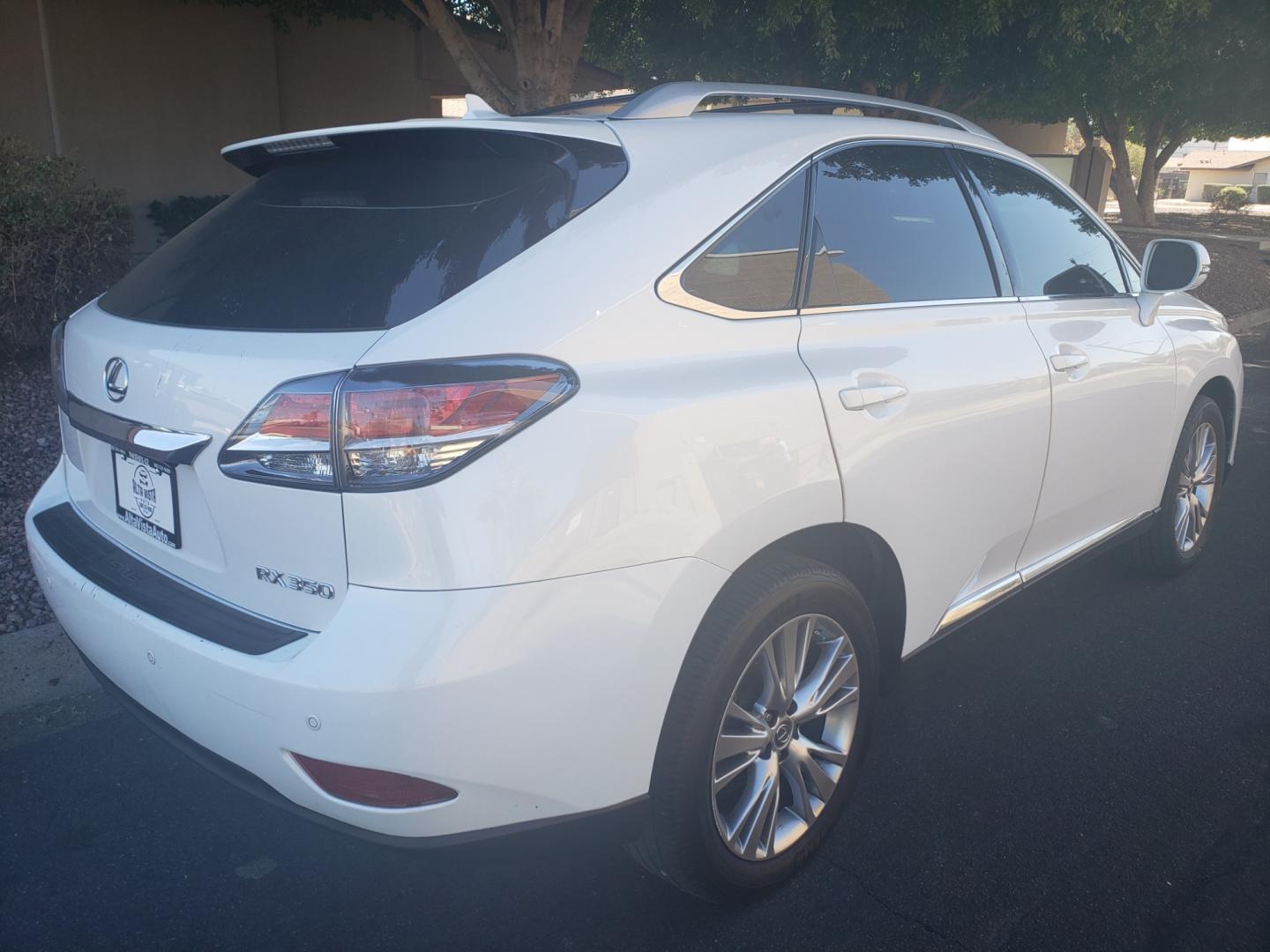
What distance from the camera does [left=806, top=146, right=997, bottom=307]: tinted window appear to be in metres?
2.71

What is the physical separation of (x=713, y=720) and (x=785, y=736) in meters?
0.41

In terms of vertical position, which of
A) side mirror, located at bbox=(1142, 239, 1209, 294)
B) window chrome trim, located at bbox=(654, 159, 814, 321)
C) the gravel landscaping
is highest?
window chrome trim, located at bbox=(654, 159, 814, 321)

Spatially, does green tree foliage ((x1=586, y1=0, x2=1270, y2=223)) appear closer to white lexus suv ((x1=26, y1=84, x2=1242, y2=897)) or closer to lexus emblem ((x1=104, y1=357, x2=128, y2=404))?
white lexus suv ((x1=26, y1=84, x2=1242, y2=897))

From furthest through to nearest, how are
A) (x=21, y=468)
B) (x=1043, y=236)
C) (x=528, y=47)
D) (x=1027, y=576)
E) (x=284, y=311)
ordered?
(x=528, y=47), (x=21, y=468), (x=1043, y=236), (x=1027, y=576), (x=284, y=311)

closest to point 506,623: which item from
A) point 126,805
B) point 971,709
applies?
point 126,805

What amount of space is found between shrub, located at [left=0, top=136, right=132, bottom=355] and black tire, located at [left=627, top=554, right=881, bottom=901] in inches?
226

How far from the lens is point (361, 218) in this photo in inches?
93.0

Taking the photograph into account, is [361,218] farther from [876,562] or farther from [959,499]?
[959,499]

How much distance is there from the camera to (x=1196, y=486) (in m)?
4.66

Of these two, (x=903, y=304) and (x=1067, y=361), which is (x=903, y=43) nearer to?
(x=1067, y=361)

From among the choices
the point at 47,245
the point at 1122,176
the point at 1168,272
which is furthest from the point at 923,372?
the point at 1122,176

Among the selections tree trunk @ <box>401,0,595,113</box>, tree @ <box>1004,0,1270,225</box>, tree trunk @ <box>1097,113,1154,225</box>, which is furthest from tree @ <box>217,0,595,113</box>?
tree trunk @ <box>1097,113,1154,225</box>

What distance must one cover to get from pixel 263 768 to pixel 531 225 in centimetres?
121

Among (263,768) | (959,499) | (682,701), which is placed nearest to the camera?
(263,768)
